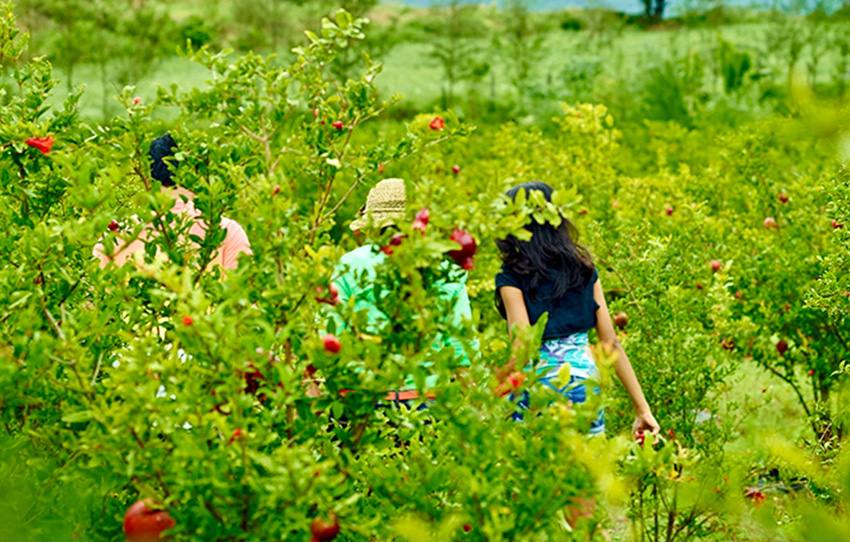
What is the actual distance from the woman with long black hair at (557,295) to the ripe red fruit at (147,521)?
164 centimetres

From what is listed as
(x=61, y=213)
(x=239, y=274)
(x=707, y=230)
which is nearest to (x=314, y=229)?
(x=239, y=274)

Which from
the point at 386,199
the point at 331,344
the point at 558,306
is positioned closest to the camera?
the point at 331,344

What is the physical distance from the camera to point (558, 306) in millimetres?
3795

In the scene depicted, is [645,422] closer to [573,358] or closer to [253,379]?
[573,358]

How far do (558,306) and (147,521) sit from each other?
6.16 ft

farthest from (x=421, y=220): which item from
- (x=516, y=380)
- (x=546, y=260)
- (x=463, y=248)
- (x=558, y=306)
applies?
(x=558, y=306)

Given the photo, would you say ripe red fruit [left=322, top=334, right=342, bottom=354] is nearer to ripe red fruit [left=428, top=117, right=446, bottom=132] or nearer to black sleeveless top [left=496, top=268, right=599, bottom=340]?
ripe red fruit [left=428, top=117, right=446, bottom=132]

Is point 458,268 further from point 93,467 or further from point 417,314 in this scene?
point 93,467

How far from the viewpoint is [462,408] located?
2355 millimetres

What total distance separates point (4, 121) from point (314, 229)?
1.02 meters

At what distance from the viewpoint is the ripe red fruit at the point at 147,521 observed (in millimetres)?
2203

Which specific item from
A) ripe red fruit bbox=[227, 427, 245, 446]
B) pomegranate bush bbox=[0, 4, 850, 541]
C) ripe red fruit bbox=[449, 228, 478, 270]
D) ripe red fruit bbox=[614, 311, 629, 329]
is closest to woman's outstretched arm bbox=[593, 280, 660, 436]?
pomegranate bush bbox=[0, 4, 850, 541]

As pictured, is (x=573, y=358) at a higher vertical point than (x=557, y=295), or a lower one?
lower

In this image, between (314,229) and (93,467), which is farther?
(314,229)
